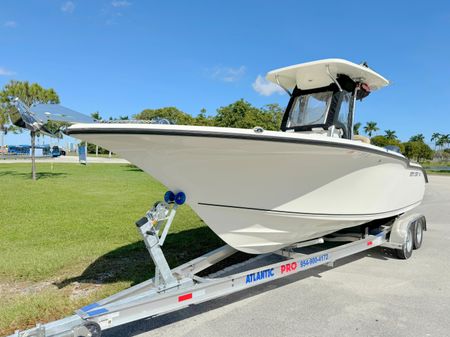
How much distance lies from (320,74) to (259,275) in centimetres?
286

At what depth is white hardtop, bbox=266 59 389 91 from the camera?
495cm

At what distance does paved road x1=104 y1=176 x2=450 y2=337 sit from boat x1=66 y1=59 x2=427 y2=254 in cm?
58

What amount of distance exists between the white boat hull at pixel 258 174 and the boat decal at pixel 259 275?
31 cm

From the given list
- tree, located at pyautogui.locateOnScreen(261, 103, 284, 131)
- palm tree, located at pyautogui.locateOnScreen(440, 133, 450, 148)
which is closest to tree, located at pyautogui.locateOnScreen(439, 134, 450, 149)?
palm tree, located at pyautogui.locateOnScreen(440, 133, 450, 148)

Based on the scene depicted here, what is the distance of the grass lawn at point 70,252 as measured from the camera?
13.0 ft

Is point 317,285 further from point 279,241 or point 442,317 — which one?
point 442,317

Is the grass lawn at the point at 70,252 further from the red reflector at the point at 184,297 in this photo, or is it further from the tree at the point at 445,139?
the tree at the point at 445,139

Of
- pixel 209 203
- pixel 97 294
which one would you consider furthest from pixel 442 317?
pixel 97 294

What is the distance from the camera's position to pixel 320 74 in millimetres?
5188

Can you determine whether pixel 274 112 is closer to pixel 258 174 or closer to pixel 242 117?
pixel 242 117

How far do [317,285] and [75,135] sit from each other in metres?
3.34

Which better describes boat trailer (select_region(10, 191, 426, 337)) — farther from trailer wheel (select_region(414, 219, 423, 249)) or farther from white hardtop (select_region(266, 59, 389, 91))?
white hardtop (select_region(266, 59, 389, 91))

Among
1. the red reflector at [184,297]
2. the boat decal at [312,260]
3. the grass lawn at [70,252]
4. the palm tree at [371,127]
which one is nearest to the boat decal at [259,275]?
the boat decal at [312,260]

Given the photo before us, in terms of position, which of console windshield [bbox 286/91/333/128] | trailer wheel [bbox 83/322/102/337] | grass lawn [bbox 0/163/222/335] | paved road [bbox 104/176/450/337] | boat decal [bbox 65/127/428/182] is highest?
console windshield [bbox 286/91/333/128]
